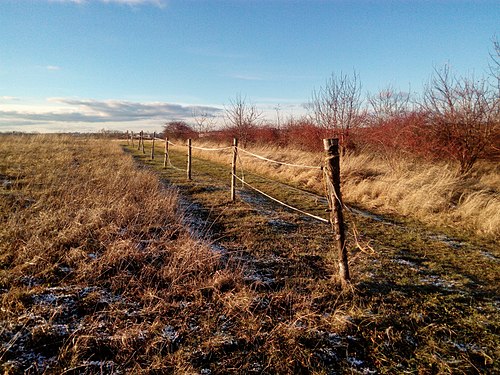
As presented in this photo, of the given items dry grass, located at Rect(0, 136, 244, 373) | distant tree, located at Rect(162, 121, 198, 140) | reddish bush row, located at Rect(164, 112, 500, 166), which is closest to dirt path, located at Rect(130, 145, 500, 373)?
dry grass, located at Rect(0, 136, 244, 373)

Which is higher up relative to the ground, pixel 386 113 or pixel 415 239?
pixel 386 113

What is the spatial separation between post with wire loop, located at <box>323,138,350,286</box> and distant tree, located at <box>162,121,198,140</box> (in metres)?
37.6

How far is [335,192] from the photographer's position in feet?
11.4

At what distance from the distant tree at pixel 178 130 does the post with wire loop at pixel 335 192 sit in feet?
123

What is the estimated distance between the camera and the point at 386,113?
16.6 meters

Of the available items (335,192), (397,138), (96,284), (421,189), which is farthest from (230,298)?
(397,138)

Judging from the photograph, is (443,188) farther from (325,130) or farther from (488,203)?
(325,130)

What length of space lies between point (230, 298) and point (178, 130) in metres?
42.2

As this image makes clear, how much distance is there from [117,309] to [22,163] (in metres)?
12.3

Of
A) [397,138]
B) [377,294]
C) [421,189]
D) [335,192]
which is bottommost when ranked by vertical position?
[377,294]

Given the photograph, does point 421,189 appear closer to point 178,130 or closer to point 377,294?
point 377,294

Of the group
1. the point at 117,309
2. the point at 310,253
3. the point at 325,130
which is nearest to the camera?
the point at 117,309

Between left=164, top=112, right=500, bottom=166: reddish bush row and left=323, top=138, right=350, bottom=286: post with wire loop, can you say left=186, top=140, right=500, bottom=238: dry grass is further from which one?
left=323, top=138, right=350, bottom=286: post with wire loop

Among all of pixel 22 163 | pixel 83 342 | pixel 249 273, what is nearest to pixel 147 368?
pixel 83 342
